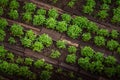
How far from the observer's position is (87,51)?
20.4 ft

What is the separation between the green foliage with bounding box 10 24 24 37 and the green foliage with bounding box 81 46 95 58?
1561 mm

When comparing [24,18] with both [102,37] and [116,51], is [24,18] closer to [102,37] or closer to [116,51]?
[102,37]

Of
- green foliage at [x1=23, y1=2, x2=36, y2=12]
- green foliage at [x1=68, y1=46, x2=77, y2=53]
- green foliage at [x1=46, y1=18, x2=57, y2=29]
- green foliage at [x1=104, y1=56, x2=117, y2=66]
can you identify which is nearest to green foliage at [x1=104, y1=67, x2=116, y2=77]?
green foliage at [x1=104, y1=56, x2=117, y2=66]

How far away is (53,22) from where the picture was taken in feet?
21.4

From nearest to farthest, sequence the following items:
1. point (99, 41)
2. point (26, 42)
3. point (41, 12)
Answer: point (26, 42)
point (99, 41)
point (41, 12)

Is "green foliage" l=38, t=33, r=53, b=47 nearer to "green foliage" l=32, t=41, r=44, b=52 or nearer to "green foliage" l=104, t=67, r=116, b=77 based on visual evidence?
"green foliage" l=32, t=41, r=44, b=52

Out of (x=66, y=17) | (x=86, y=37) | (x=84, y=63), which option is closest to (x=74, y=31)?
(x=86, y=37)

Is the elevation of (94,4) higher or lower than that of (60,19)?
higher

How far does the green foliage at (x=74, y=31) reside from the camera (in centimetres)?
643

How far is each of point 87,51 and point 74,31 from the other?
617mm

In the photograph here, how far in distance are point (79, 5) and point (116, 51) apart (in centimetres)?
161

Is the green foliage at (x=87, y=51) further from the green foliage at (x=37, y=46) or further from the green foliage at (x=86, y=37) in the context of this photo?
the green foliage at (x=37, y=46)

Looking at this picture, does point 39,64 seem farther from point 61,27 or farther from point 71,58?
point 61,27

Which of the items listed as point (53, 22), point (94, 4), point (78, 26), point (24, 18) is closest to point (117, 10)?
point (94, 4)
